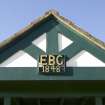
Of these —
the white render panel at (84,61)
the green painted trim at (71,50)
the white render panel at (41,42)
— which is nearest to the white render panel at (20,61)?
the white render panel at (41,42)

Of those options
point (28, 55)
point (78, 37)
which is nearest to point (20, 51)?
point (28, 55)

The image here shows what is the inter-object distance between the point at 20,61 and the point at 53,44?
1.43 metres

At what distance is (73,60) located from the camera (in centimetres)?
1487

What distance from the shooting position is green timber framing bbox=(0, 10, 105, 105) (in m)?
14.6

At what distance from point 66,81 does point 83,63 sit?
3.18ft

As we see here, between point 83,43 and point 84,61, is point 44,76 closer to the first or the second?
point 84,61

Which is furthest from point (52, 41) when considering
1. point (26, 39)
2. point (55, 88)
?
point (55, 88)

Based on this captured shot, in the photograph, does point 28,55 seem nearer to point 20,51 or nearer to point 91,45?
point 20,51

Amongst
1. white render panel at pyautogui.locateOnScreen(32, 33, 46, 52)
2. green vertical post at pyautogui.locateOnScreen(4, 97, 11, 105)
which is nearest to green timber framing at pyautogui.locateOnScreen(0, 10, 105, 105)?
green vertical post at pyautogui.locateOnScreen(4, 97, 11, 105)

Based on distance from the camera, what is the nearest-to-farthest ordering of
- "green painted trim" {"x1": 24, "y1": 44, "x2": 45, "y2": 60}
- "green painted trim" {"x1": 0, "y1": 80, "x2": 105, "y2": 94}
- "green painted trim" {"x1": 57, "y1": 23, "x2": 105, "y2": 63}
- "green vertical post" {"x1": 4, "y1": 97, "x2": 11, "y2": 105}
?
"green vertical post" {"x1": 4, "y1": 97, "x2": 11, "y2": 105}, "green painted trim" {"x1": 0, "y1": 80, "x2": 105, "y2": 94}, "green painted trim" {"x1": 24, "y1": 44, "x2": 45, "y2": 60}, "green painted trim" {"x1": 57, "y1": 23, "x2": 105, "y2": 63}

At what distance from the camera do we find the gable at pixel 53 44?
589 inches

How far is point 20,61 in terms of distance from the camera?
14.9m

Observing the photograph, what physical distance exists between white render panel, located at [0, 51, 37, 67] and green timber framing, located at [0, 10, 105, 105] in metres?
0.14

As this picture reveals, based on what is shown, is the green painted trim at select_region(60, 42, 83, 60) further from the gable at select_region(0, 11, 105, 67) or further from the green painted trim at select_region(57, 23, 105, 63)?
the green painted trim at select_region(57, 23, 105, 63)
